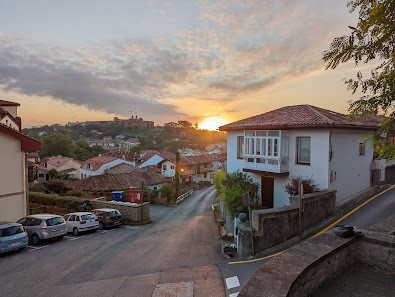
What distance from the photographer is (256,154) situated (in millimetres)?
16812

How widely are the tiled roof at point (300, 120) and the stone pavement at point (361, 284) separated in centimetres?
996

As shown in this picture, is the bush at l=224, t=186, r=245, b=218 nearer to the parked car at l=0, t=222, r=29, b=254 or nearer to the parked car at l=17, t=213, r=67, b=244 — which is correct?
the parked car at l=17, t=213, r=67, b=244

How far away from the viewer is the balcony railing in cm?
1538

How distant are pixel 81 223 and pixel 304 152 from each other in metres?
14.7

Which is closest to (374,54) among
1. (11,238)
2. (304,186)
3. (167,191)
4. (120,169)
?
(304,186)

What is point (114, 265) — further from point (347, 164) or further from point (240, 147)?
point (347, 164)

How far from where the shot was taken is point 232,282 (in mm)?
8055

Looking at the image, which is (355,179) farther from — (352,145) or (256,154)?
(256,154)

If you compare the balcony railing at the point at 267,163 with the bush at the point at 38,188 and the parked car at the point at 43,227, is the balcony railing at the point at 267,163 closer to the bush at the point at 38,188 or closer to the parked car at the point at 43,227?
the parked car at the point at 43,227

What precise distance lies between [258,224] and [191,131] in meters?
139

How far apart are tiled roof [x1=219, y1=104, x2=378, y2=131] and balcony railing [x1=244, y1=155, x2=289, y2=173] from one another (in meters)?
1.85

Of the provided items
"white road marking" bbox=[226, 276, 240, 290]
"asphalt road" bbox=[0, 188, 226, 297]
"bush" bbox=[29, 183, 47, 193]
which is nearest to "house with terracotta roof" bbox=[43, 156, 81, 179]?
"bush" bbox=[29, 183, 47, 193]

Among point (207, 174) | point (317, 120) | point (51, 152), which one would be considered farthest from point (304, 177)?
point (51, 152)

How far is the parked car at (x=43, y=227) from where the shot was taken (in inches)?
584
